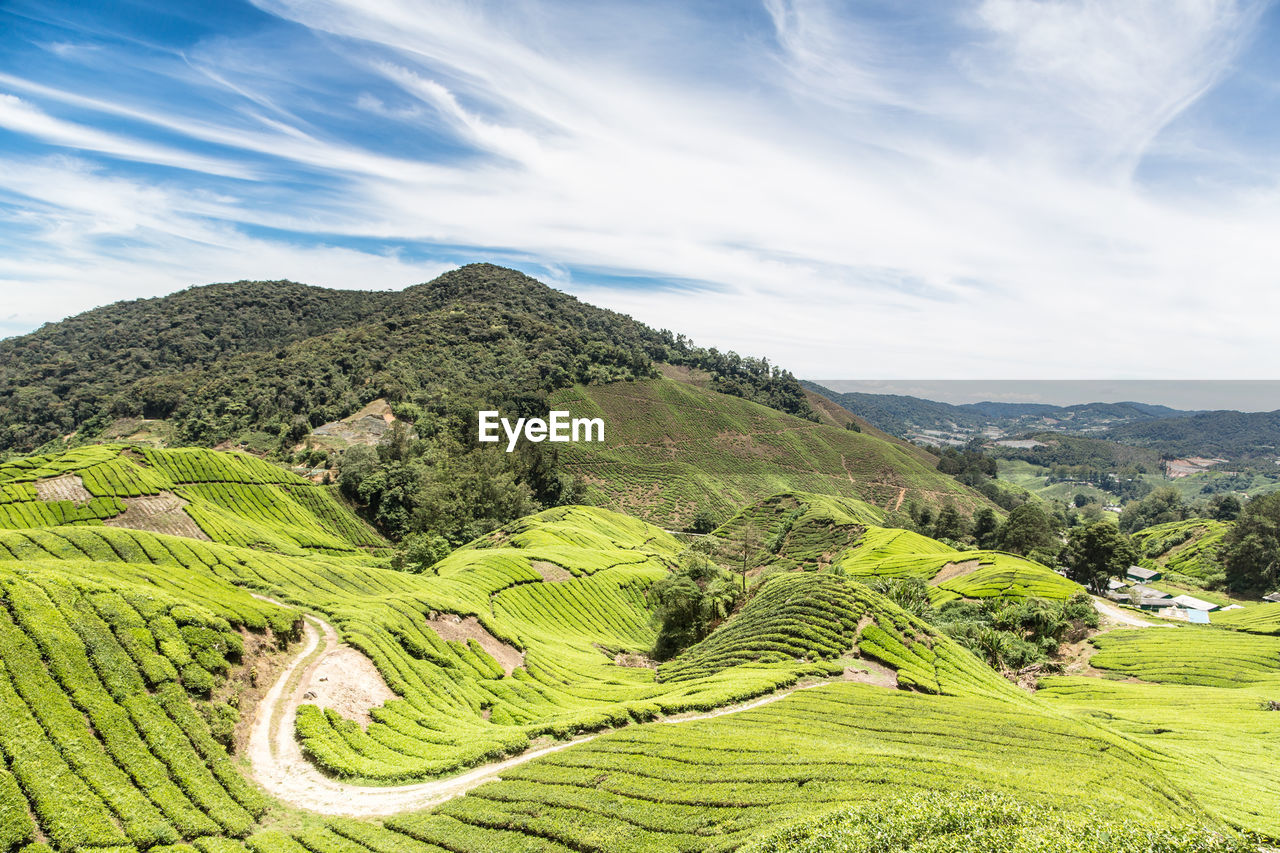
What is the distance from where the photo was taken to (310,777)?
20.4 meters

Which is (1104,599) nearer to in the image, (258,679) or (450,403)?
(258,679)

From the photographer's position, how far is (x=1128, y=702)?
4103 cm

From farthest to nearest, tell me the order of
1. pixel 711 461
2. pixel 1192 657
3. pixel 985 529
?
pixel 711 461 < pixel 985 529 < pixel 1192 657

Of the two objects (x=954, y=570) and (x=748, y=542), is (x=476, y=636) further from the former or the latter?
(x=954, y=570)

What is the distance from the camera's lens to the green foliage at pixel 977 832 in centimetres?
1220

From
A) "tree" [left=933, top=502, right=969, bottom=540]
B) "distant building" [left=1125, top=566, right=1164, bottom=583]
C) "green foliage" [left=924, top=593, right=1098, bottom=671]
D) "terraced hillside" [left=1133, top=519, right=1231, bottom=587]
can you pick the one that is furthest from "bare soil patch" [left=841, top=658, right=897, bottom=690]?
"terraced hillside" [left=1133, top=519, right=1231, bottom=587]

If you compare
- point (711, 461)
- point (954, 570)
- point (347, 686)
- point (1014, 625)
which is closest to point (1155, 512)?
point (711, 461)

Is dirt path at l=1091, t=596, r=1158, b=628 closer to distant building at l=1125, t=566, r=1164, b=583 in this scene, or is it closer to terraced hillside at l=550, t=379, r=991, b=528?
distant building at l=1125, t=566, r=1164, b=583

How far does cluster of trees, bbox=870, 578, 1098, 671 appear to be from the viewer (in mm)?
50375

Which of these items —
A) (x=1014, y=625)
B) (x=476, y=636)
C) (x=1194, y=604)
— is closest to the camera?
(x=476, y=636)

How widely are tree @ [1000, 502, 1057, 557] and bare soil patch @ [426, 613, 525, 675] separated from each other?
107858 millimetres

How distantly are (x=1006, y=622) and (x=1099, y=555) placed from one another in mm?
53364

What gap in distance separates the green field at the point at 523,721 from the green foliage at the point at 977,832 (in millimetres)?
1482

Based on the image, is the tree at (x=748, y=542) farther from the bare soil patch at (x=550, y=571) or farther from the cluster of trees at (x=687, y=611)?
the bare soil patch at (x=550, y=571)
